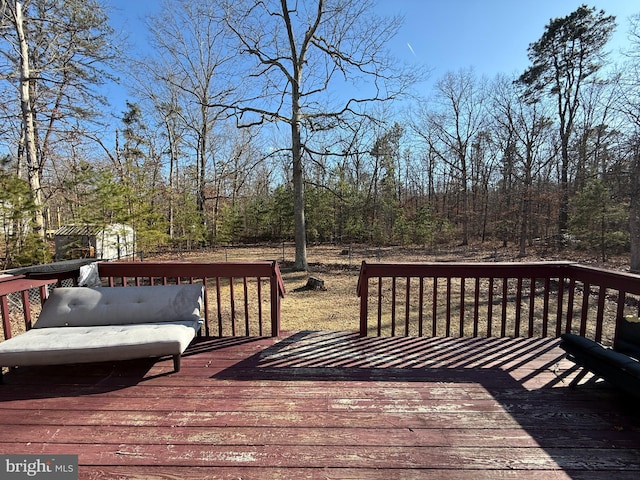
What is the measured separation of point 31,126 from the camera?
7336 mm

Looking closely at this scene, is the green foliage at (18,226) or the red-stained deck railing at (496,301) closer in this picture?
the red-stained deck railing at (496,301)

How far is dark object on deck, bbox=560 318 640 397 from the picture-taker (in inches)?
65.9

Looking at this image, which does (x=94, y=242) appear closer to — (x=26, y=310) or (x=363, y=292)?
(x=26, y=310)

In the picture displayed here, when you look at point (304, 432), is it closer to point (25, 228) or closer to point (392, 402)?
point (392, 402)

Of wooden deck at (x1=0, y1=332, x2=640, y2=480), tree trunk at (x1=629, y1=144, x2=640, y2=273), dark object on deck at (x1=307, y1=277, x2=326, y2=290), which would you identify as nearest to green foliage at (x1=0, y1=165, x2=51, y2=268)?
wooden deck at (x1=0, y1=332, x2=640, y2=480)

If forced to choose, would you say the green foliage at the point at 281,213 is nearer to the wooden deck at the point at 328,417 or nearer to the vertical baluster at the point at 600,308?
the wooden deck at the point at 328,417

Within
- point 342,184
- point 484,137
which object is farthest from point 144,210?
point 484,137

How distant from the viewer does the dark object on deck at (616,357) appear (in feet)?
5.49

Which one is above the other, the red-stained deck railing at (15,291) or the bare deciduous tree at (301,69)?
the bare deciduous tree at (301,69)

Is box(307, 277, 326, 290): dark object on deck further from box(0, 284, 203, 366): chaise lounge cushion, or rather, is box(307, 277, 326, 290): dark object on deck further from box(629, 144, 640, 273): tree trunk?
box(629, 144, 640, 273): tree trunk

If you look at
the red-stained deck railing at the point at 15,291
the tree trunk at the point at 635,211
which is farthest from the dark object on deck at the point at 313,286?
the tree trunk at the point at 635,211

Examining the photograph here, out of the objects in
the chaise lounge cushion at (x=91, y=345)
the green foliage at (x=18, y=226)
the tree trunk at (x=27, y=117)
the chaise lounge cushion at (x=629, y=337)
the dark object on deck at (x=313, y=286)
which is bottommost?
the dark object on deck at (x=313, y=286)

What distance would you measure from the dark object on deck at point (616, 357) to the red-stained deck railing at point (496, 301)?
29 cm

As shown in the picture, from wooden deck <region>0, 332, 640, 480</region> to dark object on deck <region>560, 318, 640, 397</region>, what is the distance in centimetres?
20
